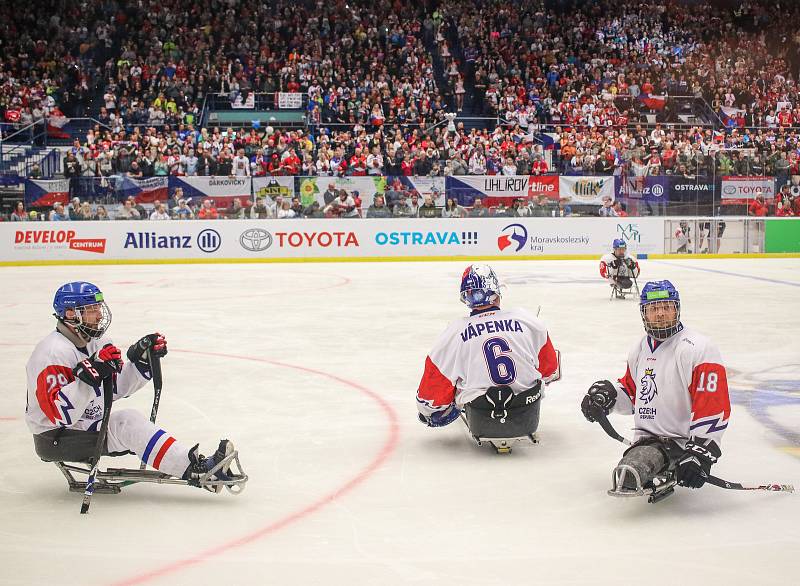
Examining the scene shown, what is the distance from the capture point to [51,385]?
4.04 metres

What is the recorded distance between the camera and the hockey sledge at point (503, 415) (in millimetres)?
4910

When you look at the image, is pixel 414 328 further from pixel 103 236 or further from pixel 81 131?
pixel 81 131

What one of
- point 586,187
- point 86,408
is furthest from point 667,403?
point 586,187

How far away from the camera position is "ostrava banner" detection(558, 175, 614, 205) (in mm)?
19812

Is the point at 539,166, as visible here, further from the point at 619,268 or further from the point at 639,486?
the point at 639,486

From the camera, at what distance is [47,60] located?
25953 millimetres

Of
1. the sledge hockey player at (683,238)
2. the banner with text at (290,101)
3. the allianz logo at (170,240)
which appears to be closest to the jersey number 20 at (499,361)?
the allianz logo at (170,240)

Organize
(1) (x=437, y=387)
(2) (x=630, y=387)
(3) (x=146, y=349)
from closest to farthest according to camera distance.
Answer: (3) (x=146, y=349), (2) (x=630, y=387), (1) (x=437, y=387)

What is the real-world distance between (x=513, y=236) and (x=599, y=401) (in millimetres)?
16639

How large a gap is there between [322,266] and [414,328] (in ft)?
31.0

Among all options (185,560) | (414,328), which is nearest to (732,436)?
(185,560)

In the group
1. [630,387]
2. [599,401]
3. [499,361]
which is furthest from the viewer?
[499,361]

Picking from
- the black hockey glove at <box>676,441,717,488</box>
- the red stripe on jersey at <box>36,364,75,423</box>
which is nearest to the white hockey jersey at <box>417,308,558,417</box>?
the black hockey glove at <box>676,441,717,488</box>

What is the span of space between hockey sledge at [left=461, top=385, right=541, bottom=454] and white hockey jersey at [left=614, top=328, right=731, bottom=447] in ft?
2.19
